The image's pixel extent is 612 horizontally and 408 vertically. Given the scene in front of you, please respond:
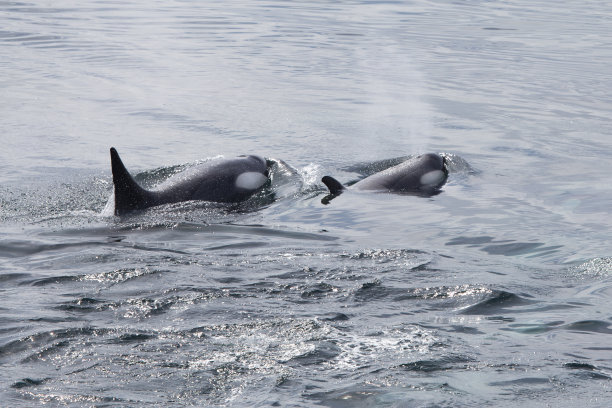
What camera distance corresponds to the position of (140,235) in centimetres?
996

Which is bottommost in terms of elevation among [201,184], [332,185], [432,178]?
[432,178]

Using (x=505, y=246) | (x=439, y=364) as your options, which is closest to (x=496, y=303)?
(x=439, y=364)

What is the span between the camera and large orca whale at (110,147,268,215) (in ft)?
35.6

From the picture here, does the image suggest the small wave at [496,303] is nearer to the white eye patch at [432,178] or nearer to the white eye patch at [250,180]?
the white eye patch at [250,180]

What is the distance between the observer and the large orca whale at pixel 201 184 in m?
10.8

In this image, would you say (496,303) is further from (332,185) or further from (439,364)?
(332,185)

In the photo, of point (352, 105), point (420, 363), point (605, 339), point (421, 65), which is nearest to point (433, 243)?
point (605, 339)

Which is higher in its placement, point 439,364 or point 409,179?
point 439,364

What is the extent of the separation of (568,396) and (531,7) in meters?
40.3

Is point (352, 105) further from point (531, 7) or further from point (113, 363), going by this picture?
point (531, 7)

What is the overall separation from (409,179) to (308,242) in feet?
12.3

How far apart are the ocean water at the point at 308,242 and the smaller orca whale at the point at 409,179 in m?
0.28

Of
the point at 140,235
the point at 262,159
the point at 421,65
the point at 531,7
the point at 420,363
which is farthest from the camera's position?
the point at 531,7

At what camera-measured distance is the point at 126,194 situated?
10852 mm
